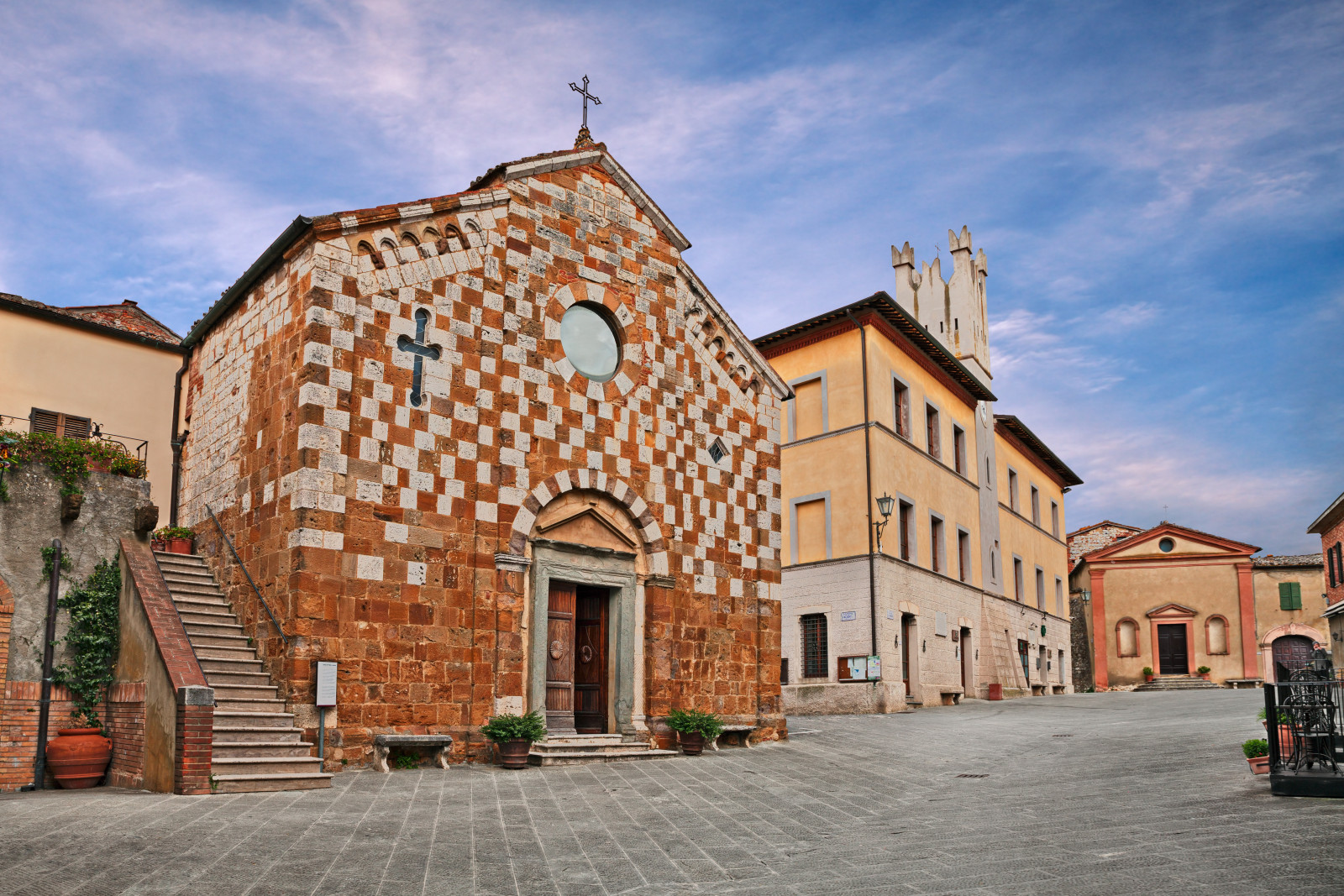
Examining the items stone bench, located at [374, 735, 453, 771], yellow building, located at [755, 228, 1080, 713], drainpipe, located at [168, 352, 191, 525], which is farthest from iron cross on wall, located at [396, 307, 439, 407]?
yellow building, located at [755, 228, 1080, 713]

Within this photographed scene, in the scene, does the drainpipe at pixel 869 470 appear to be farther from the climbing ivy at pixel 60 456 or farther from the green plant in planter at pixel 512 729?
the climbing ivy at pixel 60 456

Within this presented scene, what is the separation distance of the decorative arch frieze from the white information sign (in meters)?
2.84

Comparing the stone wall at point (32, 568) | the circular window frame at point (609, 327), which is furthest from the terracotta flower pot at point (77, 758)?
the circular window frame at point (609, 327)

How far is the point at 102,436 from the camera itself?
58.4ft

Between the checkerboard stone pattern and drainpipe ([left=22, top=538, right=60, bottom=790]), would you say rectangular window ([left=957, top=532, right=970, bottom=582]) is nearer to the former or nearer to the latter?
the checkerboard stone pattern

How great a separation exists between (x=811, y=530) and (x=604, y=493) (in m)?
12.1

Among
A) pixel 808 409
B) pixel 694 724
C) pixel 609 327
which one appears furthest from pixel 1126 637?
pixel 609 327

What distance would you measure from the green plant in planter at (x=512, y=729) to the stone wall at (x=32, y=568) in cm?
529

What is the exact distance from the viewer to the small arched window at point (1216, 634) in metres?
42.8

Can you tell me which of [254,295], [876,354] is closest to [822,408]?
[876,354]

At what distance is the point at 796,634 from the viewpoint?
2647cm

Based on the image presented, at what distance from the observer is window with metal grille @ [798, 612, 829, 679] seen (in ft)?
84.9

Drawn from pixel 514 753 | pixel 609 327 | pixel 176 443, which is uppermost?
pixel 609 327

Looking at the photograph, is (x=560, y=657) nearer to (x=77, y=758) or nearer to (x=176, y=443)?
(x=77, y=758)
